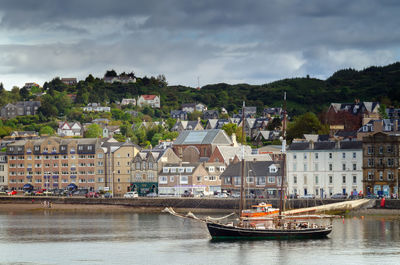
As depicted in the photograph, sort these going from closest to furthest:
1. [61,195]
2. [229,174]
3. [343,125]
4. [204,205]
→ [204,205] → [229,174] → [61,195] → [343,125]

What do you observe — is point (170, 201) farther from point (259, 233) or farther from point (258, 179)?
point (259, 233)

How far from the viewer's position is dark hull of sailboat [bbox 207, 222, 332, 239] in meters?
76.7

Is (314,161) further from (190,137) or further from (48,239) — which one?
(48,239)

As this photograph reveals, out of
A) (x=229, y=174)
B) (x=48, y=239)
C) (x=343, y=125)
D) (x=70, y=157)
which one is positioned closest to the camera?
(x=48, y=239)

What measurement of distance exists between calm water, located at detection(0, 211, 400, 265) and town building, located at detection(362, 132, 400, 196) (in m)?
15.5

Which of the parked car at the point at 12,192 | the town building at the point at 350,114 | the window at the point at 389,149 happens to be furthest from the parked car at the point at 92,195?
the town building at the point at 350,114

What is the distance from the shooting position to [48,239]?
7988 centimetres

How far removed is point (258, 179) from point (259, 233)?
146 feet

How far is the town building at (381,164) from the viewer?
109812 millimetres

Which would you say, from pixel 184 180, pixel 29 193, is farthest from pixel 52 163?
pixel 184 180

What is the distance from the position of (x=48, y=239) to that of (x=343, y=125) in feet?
336

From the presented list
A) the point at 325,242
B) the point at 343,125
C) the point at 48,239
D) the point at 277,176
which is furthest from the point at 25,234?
the point at 343,125

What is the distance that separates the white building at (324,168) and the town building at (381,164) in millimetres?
1445

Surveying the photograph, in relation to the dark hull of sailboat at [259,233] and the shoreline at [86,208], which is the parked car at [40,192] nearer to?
the shoreline at [86,208]
